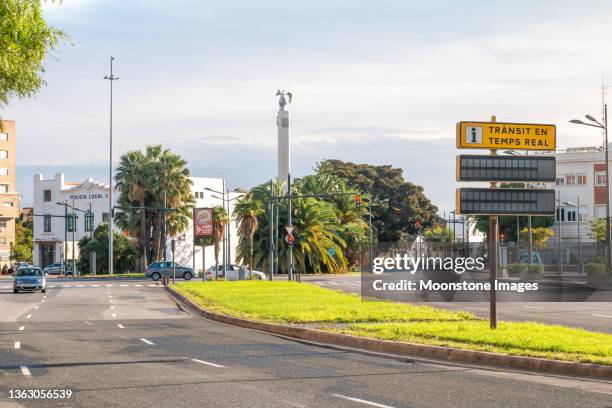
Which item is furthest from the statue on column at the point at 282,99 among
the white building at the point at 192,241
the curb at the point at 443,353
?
the curb at the point at 443,353

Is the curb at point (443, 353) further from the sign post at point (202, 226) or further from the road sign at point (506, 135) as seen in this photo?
the sign post at point (202, 226)

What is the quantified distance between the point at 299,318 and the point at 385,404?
1423 cm

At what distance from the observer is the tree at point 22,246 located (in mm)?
115675

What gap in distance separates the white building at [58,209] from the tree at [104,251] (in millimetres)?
10789

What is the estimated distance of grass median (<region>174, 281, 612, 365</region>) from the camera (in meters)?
17.1

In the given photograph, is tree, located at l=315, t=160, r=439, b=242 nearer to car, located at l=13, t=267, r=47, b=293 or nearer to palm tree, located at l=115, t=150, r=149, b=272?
palm tree, located at l=115, t=150, r=149, b=272

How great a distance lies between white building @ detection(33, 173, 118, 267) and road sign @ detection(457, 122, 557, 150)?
3600 inches

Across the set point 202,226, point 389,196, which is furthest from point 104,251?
point 389,196

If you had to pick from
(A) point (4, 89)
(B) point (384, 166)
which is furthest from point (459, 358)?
(B) point (384, 166)

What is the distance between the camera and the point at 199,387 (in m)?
13.5

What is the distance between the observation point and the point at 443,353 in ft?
57.6

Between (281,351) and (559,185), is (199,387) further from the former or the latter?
(559,185)

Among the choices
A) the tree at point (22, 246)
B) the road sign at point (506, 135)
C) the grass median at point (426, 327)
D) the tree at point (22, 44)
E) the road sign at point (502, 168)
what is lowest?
the grass median at point (426, 327)

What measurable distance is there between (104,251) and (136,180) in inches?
416
